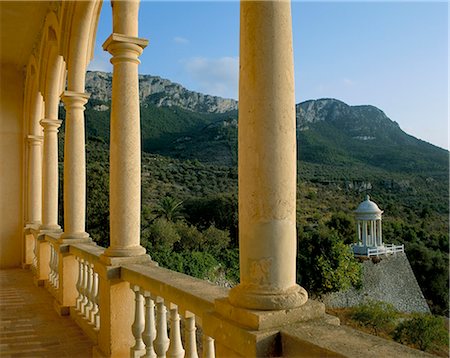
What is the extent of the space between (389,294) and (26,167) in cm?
4973

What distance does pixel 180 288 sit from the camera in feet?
14.8

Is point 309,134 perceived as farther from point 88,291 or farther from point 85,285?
point 88,291

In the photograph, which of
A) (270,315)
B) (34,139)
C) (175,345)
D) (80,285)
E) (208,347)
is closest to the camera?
(270,315)

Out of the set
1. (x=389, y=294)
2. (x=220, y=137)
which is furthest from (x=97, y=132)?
(x=389, y=294)

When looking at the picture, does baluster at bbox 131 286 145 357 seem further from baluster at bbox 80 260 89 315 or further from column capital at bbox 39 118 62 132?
column capital at bbox 39 118 62 132

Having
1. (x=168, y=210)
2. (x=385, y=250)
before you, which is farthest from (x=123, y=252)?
(x=385, y=250)

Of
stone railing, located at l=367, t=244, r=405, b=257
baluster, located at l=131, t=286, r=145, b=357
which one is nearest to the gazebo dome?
stone railing, located at l=367, t=244, r=405, b=257

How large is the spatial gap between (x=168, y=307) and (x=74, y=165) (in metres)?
5.83

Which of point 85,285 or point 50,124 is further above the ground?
point 50,124

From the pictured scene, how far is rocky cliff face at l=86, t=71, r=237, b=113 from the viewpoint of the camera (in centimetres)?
11529

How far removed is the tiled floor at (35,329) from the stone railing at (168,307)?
1994mm

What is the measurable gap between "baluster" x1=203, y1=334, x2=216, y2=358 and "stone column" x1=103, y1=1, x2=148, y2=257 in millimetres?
2882

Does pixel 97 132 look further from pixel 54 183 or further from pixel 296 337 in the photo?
pixel 296 337

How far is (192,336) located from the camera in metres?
4.15
